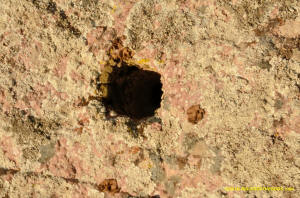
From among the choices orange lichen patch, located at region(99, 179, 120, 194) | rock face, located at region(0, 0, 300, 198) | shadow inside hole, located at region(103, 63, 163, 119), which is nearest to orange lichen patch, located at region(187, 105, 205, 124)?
rock face, located at region(0, 0, 300, 198)

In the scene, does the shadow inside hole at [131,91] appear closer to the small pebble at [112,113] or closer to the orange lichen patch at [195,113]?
the small pebble at [112,113]

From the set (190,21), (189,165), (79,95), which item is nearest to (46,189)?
(79,95)

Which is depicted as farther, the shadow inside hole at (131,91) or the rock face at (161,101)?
the shadow inside hole at (131,91)

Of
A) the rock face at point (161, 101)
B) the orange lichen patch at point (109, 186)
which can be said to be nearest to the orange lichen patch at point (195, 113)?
the rock face at point (161, 101)

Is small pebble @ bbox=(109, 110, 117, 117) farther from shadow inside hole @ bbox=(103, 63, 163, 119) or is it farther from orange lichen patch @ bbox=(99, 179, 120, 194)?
orange lichen patch @ bbox=(99, 179, 120, 194)

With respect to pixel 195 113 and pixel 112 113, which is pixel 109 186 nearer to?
pixel 112 113

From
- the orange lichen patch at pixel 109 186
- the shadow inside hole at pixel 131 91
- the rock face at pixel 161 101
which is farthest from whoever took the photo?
the shadow inside hole at pixel 131 91
